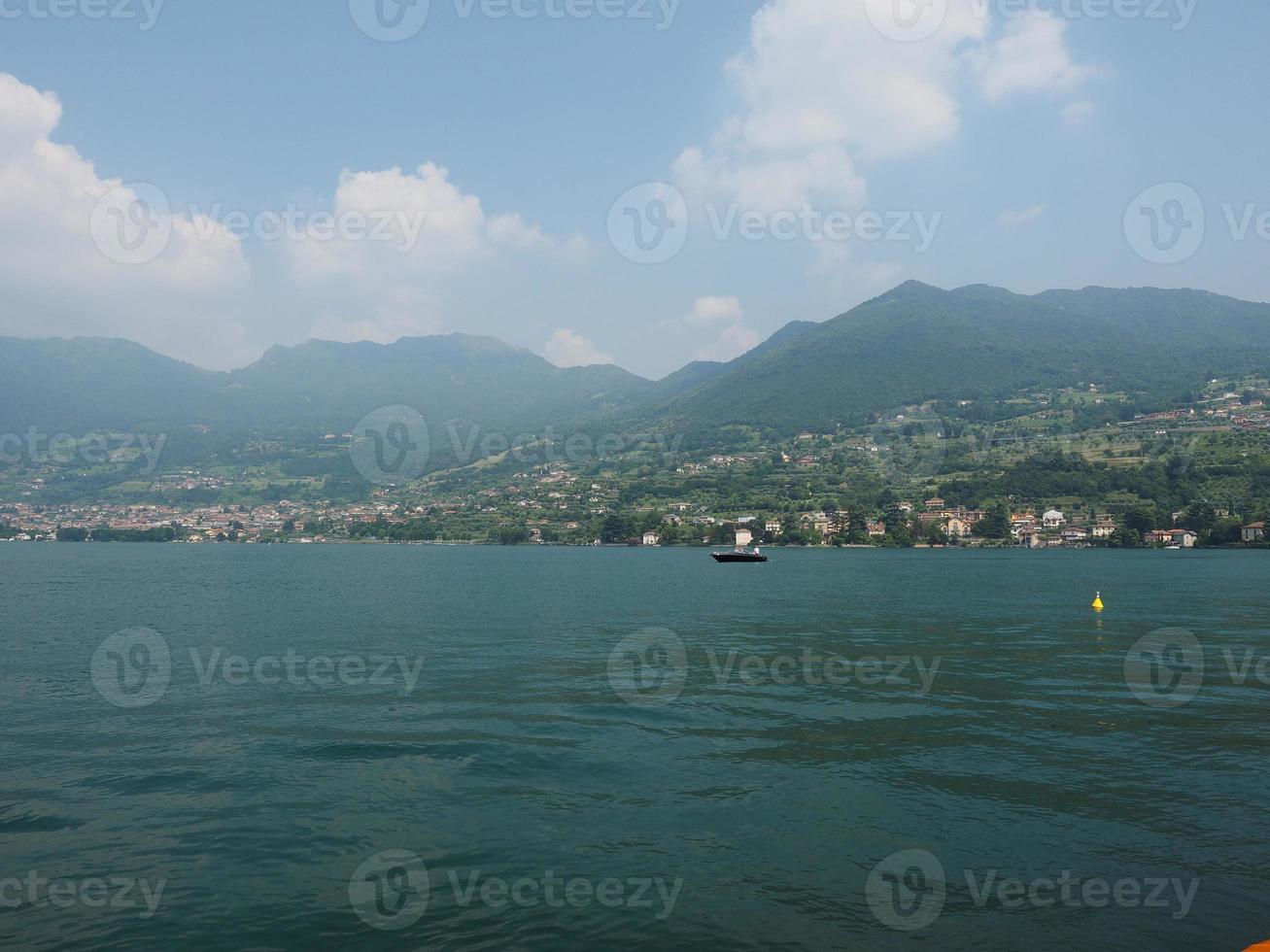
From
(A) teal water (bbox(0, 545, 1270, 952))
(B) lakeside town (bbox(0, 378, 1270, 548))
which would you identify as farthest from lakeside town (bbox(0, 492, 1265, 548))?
(A) teal water (bbox(0, 545, 1270, 952))

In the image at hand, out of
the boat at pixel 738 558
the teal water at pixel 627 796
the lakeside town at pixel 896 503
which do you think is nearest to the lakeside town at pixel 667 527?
the lakeside town at pixel 896 503

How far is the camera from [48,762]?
48.6ft

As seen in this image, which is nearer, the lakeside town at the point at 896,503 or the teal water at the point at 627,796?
the teal water at the point at 627,796

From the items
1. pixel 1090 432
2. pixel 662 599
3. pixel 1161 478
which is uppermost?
pixel 1090 432

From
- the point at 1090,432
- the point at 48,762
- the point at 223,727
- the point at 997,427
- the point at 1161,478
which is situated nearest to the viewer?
the point at 48,762

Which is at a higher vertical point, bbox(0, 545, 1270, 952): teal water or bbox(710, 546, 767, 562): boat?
bbox(0, 545, 1270, 952): teal water

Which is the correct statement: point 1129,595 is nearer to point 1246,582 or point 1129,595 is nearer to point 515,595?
point 1246,582

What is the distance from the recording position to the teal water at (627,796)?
903 cm

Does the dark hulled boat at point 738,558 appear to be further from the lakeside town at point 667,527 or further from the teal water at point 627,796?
the teal water at point 627,796

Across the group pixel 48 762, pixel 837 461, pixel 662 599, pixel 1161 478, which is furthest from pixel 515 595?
pixel 837 461

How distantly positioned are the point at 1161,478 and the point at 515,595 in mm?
126883

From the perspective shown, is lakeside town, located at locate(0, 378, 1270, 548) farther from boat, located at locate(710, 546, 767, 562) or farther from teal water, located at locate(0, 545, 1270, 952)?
teal water, located at locate(0, 545, 1270, 952)

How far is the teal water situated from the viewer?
29.6ft

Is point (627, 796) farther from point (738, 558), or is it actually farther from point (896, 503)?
point (896, 503)
